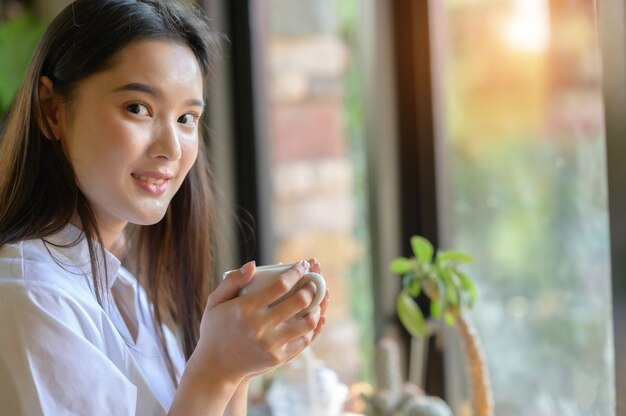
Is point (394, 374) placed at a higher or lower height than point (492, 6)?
lower

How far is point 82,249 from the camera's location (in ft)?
3.71

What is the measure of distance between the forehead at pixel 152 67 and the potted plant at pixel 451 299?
22.9 inches

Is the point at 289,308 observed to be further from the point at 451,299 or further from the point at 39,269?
the point at 451,299

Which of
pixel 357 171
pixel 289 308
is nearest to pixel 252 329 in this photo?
pixel 289 308

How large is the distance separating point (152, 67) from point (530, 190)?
0.97m

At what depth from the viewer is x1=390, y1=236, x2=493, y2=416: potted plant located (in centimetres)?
144

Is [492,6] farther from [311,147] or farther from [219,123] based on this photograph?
[219,123]

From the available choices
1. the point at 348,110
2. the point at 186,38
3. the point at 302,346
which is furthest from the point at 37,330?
the point at 348,110

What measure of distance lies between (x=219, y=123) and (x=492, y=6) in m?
1.18

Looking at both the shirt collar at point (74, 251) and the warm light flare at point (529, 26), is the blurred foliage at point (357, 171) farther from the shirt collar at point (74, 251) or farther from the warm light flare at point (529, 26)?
the shirt collar at point (74, 251)

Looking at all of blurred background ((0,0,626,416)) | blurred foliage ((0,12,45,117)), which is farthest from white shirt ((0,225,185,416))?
blurred foliage ((0,12,45,117))

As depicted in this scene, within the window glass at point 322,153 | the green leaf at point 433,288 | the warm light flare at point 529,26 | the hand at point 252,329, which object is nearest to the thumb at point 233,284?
the hand at point 252,329

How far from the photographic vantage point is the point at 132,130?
109 cm

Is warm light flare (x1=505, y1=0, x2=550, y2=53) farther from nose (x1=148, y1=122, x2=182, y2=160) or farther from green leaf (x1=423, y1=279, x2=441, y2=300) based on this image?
nose (x1=148, y1=122, x2=182, y2=160)
